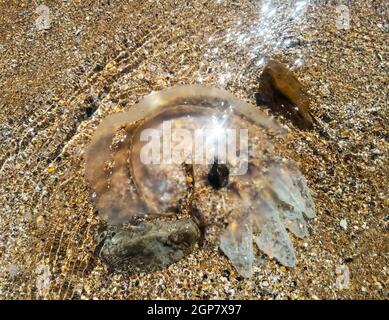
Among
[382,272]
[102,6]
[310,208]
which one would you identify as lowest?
[382,272]

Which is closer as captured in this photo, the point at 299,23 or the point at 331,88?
the point at 331,88

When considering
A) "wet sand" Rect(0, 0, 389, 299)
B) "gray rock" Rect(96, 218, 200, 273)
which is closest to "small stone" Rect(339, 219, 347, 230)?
"wet sand" Rect(0, 0, 389, 299)

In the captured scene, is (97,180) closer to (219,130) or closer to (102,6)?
(219,130)

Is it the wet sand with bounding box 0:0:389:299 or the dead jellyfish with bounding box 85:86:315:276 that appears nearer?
the wet sand with bounding box 0:0:389:299

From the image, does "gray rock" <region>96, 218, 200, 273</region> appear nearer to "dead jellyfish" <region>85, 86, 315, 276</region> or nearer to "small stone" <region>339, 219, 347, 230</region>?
"dead jellyfish" <region>85, 86, 315, 276</region>

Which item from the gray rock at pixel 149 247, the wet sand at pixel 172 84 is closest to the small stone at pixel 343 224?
the wet sand at pixel 172 84
